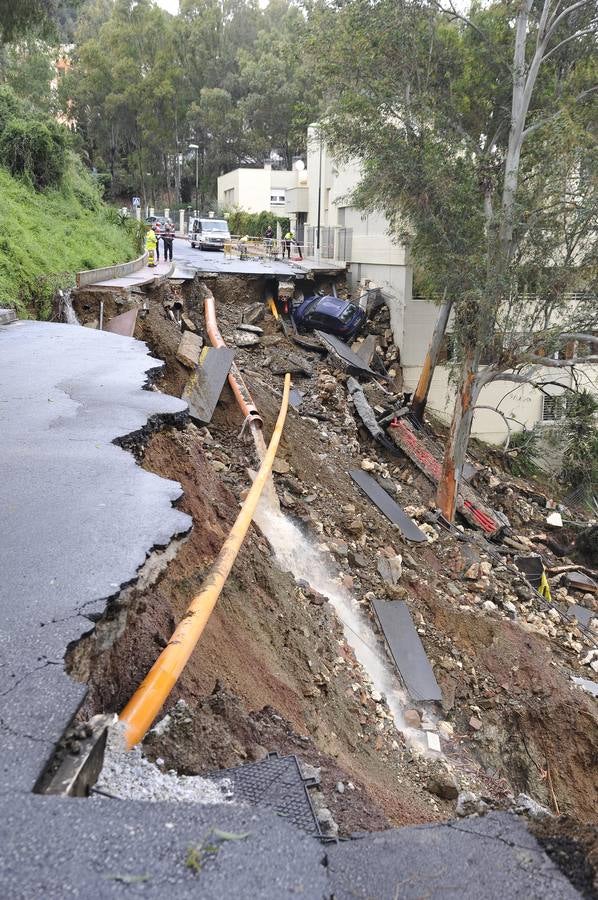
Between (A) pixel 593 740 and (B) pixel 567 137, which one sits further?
(B) pixel 567 137

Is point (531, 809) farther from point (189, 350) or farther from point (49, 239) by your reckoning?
point (49, 239)

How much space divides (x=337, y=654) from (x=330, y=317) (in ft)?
47.5

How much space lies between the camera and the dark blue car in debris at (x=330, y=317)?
Result: 67.2ft

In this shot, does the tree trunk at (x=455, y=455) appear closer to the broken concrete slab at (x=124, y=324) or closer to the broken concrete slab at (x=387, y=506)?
the broken concrete slab at (x=387, y=506)

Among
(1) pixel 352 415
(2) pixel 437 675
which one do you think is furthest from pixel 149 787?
(1) pixel 352 415

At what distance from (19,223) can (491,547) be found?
1314 centimetres

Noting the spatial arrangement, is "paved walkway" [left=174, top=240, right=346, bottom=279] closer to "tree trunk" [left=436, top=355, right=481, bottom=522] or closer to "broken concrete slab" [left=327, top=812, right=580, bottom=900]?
"tree trunk" [left=436, top=355, right=481, bottom=522]

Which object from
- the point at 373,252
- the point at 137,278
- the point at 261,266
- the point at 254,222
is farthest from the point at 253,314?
the point at 254,222

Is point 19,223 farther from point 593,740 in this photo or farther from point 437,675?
point 593,740

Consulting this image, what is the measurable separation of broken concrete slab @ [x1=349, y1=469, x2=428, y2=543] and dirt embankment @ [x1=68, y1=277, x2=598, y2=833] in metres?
0.30

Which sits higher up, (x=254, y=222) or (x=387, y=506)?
(x=254, y=222)

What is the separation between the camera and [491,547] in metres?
13.9

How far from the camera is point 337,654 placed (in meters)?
7.30

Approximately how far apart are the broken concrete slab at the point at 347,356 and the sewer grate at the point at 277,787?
16078mm
